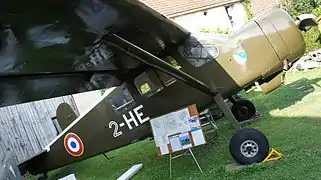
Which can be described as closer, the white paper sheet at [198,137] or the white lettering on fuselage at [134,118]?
the white paper sheet at [198,137]

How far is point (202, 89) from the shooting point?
6.85 m

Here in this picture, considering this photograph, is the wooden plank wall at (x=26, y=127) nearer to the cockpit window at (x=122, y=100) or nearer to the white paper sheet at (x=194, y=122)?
the cockpit window at (x=122, y=100)

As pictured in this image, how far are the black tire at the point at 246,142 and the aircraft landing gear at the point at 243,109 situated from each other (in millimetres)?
3253

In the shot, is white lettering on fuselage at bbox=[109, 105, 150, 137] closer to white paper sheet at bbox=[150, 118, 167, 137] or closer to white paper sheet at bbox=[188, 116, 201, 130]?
white paper sheet at bbox=[150, 118, 167, 137]

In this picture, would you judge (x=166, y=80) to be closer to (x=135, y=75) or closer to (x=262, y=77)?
(x=135, y=75)

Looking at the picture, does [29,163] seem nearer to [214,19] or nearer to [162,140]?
[162,140]

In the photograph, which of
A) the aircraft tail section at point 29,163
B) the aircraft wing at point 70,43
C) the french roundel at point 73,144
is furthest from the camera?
the aircraft tail section at point 29,163

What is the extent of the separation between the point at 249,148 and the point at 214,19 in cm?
1879

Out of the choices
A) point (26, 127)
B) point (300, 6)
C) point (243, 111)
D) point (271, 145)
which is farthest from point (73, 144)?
point (300, 6)

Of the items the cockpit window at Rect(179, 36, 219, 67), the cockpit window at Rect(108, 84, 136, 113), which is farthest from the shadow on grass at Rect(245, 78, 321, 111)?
the cockpit window at Rect(108, 84, 136, 113)

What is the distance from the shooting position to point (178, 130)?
702cm

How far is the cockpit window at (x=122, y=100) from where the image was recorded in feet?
24.3

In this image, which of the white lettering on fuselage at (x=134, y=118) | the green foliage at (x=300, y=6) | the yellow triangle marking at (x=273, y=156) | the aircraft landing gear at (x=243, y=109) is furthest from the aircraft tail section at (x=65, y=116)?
the green foliage at (x=300, y=6)

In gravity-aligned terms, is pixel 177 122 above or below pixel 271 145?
above
